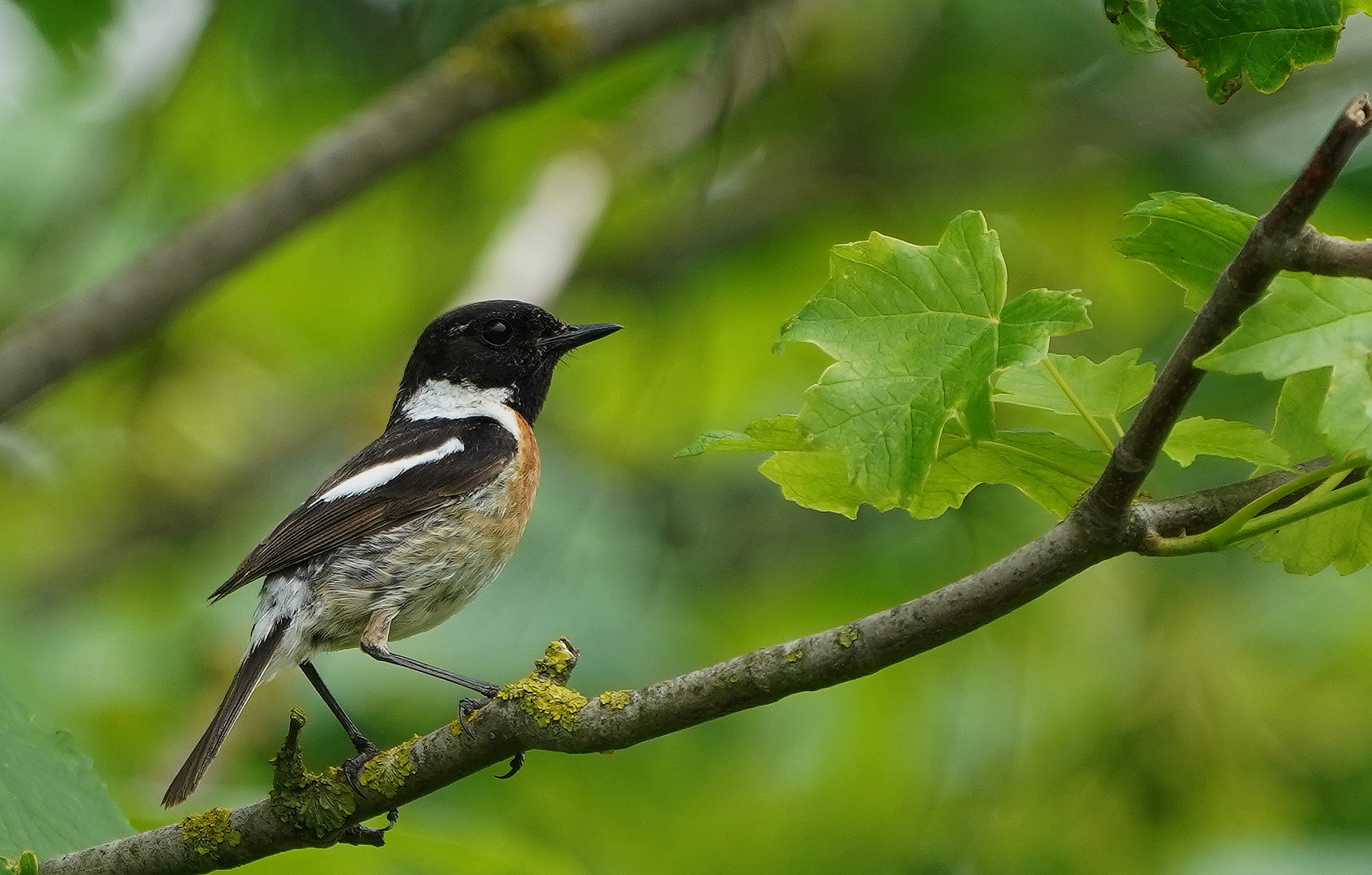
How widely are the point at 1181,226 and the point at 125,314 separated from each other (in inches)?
150

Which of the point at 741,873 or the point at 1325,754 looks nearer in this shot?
the point at 741,873

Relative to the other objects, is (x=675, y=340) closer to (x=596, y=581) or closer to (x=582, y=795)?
(x=596, y=581)

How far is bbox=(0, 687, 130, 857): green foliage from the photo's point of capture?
241 centimetres

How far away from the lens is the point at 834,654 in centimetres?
218

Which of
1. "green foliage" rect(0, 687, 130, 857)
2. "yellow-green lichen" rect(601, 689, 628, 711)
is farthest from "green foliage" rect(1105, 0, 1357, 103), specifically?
"green foliage" rect(0, 687, 130, 857)

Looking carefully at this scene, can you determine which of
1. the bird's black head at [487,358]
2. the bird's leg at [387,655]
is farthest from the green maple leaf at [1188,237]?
the bird's black head at [487,358]

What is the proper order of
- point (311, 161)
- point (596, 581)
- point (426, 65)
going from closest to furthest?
point (311, 161) < point (596, 581) < point (426, 65)

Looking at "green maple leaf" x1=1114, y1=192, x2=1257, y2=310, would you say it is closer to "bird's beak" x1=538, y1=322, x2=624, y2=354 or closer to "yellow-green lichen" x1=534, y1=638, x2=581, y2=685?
"yellow-green lichen" x1=534, y1=638, x2=581, y2=685

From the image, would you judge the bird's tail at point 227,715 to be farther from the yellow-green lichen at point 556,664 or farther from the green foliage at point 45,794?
the yellow-green lichen at point 556,664

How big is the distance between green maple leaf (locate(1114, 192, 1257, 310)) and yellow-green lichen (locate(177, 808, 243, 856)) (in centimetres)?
203

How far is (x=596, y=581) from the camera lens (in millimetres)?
5445

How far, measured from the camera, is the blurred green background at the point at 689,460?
4.81m

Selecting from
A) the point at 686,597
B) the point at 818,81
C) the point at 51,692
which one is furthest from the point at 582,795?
the point at 818,81

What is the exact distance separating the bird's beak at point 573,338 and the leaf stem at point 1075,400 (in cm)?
316
